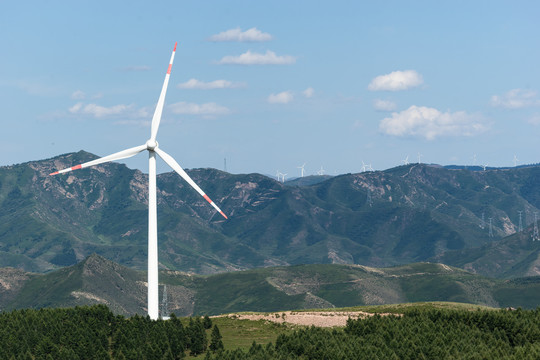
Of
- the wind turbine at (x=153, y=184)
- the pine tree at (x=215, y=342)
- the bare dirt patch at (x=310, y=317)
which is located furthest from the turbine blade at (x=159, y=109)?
the bare dirt patch at (x=310, y=317)

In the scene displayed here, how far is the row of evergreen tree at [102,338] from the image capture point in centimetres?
13625

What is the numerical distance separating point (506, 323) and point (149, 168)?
7331 cm

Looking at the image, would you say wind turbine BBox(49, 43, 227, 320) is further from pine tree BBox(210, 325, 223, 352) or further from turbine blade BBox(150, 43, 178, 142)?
pine tree BBox(210, 325, 223, 352)

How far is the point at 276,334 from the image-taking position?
15362cm

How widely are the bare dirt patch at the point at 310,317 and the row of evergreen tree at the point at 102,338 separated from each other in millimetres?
14543

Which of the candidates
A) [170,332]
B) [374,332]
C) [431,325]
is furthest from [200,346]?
[431,325]

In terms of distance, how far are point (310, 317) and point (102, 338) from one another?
4569cm

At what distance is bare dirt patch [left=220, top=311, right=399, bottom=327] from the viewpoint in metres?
163

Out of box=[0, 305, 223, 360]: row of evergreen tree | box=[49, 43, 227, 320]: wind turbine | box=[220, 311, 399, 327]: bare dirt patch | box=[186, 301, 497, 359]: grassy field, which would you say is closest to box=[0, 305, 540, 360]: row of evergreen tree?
box=[0, 305, 223, 360]: row of evergreen tree

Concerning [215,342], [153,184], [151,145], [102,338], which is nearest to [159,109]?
[151,145]

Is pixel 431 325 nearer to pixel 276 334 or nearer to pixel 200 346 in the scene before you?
pixel 276 334

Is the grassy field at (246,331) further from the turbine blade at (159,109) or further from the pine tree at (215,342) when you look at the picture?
the turbine blade at (159,109)

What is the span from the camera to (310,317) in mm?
168625

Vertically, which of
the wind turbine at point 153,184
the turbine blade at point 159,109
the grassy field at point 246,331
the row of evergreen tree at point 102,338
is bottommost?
the grassy field at point 246,331
